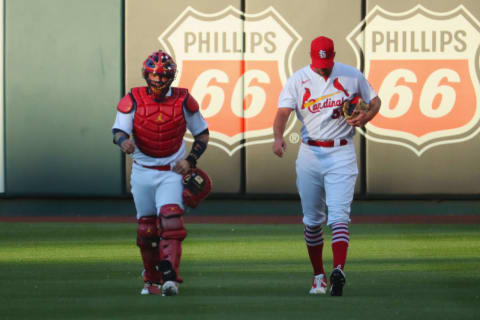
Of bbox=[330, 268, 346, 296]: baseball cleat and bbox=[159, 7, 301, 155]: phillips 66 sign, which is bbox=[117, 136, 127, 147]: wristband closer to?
bbox=[330, 268, 346, 296]: baseball cleat

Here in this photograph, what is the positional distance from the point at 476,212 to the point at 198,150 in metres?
9.82

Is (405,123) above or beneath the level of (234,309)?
above

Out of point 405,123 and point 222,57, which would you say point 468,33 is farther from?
point 222,57

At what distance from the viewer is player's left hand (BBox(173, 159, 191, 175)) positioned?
30.9ft

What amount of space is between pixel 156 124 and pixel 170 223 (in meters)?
0.87

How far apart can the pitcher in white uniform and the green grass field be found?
697 millimetres

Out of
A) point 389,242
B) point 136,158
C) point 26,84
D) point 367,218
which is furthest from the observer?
point 26,84

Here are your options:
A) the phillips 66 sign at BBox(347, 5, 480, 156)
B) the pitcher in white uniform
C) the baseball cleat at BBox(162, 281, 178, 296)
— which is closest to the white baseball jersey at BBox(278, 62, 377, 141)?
the pitcher in white uniform

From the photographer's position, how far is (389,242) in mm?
14078

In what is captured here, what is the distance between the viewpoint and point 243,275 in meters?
10.8

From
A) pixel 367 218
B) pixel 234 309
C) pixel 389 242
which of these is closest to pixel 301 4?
pixel 367 218

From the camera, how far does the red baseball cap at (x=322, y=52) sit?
9.36m

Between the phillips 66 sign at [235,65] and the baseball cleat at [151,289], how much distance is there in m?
9.19

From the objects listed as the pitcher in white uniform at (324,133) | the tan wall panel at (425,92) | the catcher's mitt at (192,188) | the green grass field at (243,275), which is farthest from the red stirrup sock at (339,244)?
the tan wall panel at (425,92)
